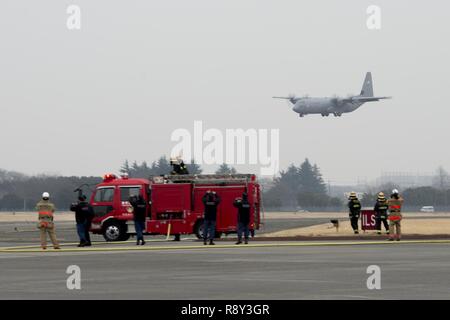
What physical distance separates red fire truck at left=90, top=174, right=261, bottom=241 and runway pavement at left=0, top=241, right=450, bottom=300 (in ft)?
26.7

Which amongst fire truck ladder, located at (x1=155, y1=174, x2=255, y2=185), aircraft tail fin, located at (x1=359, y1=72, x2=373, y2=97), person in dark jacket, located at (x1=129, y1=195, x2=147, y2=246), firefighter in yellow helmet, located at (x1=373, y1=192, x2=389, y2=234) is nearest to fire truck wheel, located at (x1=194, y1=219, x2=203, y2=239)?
fire truck ladder, located at (x1=155, y1=174, x2=255, y2=185)

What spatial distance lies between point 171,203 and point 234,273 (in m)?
19.3

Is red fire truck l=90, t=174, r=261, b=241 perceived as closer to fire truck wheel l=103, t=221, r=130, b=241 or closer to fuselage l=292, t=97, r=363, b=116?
fire truck wheel l=103, t=221, r=130, b=241

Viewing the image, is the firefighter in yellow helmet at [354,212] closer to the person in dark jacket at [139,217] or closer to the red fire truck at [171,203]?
Answer: the red fire truck at [171,203]

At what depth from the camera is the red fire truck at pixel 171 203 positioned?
41.0m

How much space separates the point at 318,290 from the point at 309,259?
875 cm

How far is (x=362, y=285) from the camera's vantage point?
18547 mm

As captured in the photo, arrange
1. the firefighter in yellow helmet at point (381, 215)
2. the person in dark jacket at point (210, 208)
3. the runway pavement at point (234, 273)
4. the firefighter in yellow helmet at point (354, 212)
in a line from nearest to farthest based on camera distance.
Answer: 1. the runway pavement at point (234, 273)
2. the person in dark jacket at point (210, 208)
3. the firefighter in yellow helmet at point (381, 215)
4. the firefighter in yellow helmet at point (354, 212)

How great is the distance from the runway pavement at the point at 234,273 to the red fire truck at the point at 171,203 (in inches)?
320

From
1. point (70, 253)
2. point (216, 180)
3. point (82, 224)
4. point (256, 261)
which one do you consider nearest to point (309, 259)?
point (256, 261)

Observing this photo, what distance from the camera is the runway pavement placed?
17375 mm

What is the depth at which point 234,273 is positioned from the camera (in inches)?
866

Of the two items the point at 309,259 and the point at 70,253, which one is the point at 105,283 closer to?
the point at 309,259

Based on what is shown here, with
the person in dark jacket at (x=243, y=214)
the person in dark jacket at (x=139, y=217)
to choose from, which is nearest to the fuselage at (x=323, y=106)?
the person in dark jacket at (x=139, y=217)
